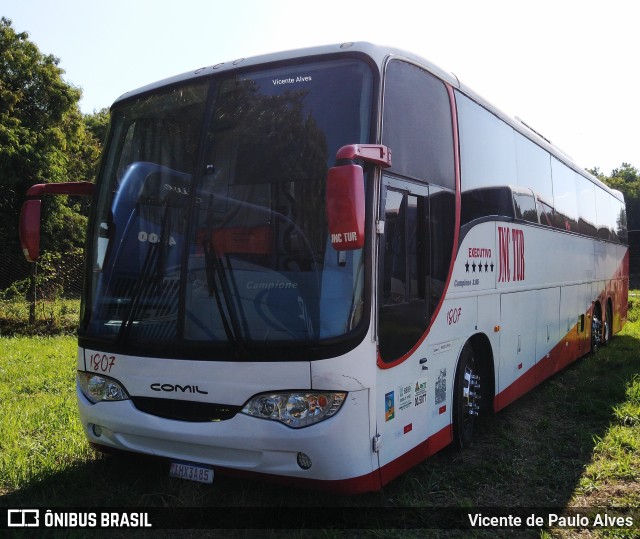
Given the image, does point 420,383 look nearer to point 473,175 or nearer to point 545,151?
point 473,175

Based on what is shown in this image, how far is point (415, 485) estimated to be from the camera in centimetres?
489

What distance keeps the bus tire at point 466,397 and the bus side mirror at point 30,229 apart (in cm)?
367

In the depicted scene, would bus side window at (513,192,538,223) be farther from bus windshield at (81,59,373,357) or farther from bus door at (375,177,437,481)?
bus windshield at (81,59,373,357)

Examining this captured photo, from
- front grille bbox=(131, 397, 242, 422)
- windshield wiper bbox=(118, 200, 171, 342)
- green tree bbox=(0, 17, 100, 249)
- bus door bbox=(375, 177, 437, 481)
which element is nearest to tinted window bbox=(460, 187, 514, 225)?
bus door bbox=(375, 177, 437, 481)

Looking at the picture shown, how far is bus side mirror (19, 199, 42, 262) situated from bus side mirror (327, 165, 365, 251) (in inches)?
101

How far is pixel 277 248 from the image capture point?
4113 millimetres

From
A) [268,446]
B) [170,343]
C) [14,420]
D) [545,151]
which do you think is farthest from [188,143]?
[545,151]

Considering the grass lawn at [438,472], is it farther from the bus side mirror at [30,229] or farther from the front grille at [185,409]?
the bus side mirror at [30,229]

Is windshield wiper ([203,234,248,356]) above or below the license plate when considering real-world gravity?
above

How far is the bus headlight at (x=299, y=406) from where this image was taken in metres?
3.89

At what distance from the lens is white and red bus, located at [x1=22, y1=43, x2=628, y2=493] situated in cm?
392

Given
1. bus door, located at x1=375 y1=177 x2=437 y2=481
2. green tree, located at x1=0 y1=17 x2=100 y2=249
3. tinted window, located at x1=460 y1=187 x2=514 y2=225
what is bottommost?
bus door, located at x1=375 y1=177 x2=437 y2=481

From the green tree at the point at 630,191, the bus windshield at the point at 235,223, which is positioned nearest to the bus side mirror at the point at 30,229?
the bus windshield at the point at 235,223

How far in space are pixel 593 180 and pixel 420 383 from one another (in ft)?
29.9
